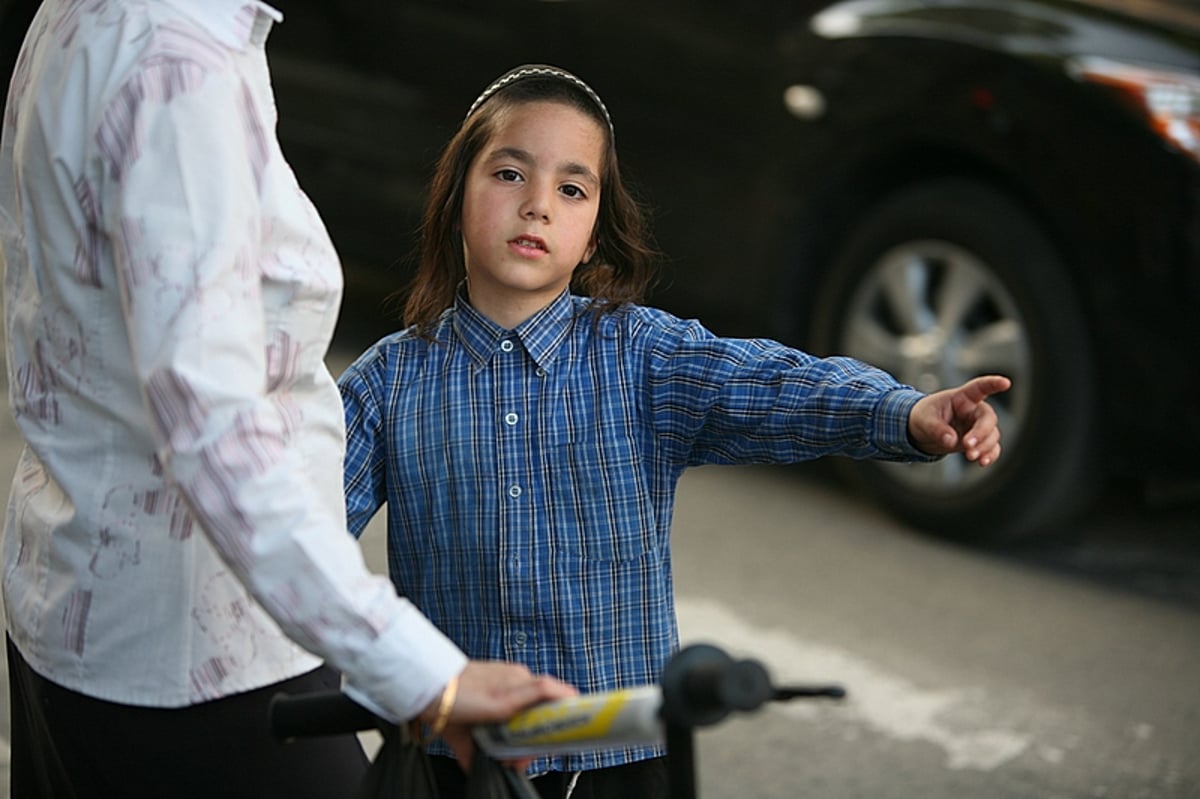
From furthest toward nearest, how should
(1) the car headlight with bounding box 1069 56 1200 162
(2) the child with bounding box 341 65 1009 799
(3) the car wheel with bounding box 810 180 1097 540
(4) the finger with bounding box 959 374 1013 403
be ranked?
(3) the car wheel with bounding box 810 180 1097 540 → (1) the car headlight with bounding box 1069 56 1200 162 → (2) the child with bounding box 341 65 1009 799 → (4) the finger with bounding box 959 374 1013 403

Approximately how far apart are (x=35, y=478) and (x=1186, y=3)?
416 centimetres

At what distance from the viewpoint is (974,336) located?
5.00m

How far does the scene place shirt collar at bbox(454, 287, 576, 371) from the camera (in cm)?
227

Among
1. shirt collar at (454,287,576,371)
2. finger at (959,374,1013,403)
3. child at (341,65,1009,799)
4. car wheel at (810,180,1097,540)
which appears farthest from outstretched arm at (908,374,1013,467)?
car wheel at (810,180,1097,540)

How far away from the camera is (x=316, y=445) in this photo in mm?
1787

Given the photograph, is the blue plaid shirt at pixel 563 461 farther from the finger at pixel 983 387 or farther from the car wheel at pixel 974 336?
the car wheel at pixel 974 336

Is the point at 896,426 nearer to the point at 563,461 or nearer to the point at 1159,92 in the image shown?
the point at 563,461

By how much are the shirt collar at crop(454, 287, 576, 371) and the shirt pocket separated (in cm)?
12

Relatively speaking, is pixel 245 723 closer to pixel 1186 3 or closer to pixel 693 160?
pixel 693 160

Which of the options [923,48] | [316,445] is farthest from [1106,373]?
[316,445]

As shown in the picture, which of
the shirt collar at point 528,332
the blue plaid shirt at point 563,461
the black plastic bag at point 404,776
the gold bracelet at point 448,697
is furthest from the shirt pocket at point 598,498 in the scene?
the gold bracelet at point 448,697

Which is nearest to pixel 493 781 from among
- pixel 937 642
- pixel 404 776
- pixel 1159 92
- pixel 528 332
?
pixel 404 776

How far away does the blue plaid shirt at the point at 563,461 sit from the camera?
2199 mm

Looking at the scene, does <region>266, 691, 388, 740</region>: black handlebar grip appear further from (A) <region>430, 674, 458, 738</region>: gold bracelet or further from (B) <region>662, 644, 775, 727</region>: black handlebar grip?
(B) <region>662, 644, 775, 727</region>: black handlebar grip
